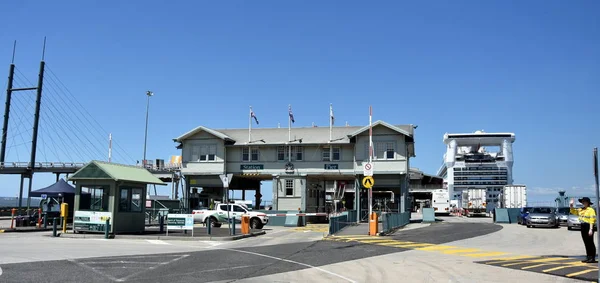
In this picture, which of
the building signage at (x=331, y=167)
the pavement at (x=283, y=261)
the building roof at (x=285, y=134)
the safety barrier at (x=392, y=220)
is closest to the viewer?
the pavement at (x=283, y=261)

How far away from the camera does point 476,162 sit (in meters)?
83.2

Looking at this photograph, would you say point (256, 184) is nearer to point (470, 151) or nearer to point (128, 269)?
point (128, 269)

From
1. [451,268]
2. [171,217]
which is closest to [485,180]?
[171,217]

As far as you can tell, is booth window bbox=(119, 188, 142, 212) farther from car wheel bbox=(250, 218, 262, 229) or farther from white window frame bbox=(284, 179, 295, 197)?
white window frame bbox=(284, 179, 295, 197)

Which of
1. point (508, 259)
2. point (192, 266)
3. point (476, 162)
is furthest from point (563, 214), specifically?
point (476, 162)

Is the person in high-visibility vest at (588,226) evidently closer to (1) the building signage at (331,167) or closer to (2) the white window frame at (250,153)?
(1) the building signage at (331,167)

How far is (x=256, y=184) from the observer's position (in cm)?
5531

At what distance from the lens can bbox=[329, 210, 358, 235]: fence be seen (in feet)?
83.4

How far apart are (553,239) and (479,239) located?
11.4 feet

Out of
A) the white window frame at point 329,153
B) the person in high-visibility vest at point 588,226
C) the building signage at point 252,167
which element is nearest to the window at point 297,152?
the white window frame at point 329,153

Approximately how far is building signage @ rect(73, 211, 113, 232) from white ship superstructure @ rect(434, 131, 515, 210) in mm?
61084

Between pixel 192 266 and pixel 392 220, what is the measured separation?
16.7 m

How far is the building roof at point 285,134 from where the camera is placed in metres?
43.4

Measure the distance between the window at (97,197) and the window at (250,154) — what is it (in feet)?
69.2
